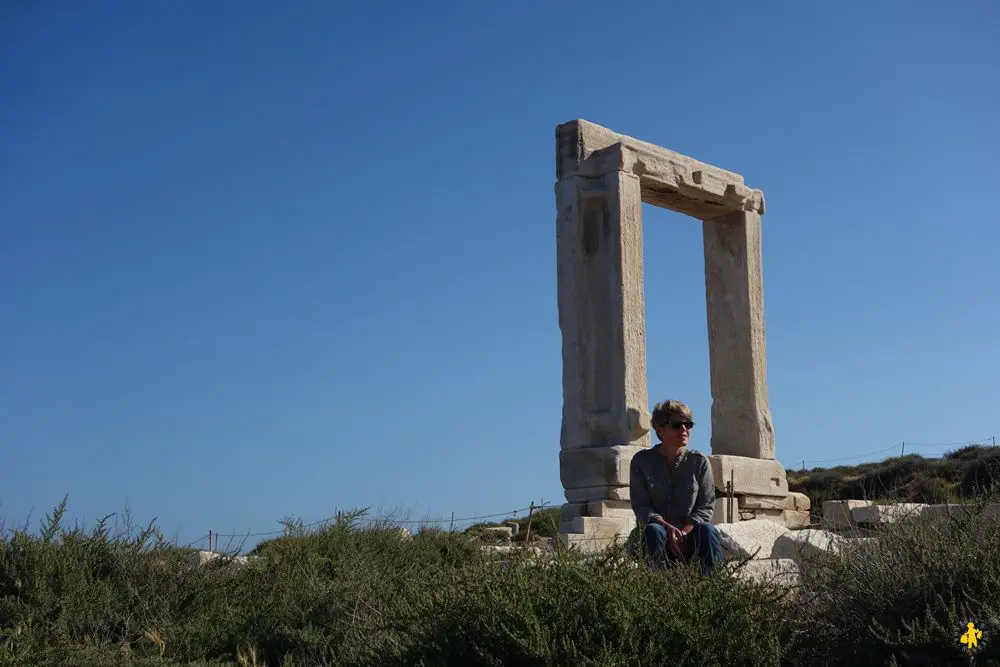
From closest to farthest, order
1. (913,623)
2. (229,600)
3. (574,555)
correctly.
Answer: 1. (913,623)
2. (574,555)
3. (229,600)

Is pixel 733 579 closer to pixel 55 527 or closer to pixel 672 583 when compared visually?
pixel 672 583

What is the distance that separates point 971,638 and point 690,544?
1985mm

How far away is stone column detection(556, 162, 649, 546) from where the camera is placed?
1180cm

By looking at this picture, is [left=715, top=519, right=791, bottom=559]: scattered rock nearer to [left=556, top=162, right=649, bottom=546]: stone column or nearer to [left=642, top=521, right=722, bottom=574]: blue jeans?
[left=642, top=521, right=722, bottom=574]: blue jeans

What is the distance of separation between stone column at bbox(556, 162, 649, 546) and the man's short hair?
5115mm

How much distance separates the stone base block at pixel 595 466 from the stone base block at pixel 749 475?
1213mm

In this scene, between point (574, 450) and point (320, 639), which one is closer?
point (320, 639)

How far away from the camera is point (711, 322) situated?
558 inches

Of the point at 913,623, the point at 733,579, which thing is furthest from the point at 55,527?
the point at 913,623

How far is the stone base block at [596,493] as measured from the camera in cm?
1152

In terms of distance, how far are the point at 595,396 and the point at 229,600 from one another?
576cm

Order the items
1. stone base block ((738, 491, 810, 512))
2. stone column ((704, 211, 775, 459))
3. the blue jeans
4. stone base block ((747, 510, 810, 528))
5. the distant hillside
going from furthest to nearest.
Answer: the distant hillside
stone column ((704, 211, 775, 459))
stone base block ((747, 510, 810, 528))
stone base block ((738, 491, 810, 512))
the blue jeans

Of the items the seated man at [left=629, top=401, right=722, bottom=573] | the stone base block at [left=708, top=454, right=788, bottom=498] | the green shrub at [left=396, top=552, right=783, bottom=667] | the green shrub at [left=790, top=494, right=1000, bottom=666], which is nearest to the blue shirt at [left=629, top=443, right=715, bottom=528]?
the seated man at [left=629, top=401, right=722, bottom=573]

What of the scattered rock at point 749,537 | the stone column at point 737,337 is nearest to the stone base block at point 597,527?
the scattered rock at point 749,537
